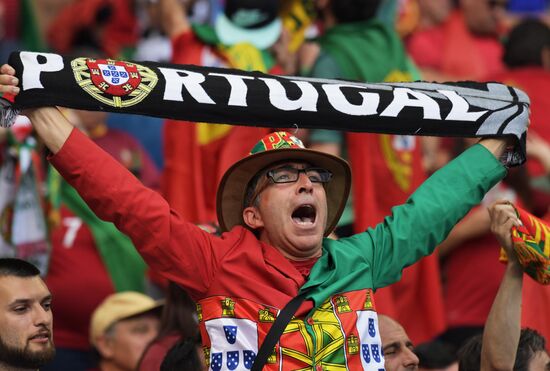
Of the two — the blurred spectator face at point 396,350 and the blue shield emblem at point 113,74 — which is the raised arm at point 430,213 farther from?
the blue shield emblem at point 113,74

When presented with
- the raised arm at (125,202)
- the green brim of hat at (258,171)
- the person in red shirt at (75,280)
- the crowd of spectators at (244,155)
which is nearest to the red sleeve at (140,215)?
the raised arm at (125,202)

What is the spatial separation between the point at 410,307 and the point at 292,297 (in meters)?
2.98

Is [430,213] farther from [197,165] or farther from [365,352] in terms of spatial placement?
[197,165]

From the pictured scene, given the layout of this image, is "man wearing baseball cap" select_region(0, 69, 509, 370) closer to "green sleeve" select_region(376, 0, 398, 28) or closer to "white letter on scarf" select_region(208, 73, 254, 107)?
"white letter on scarf" select_region(208, 73, 254, 107)

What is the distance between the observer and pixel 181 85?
5602 millimetres

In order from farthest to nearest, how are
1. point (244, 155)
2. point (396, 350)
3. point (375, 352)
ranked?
1. point (244, 155)
2. point (396, 350)
3. point (375, 352)

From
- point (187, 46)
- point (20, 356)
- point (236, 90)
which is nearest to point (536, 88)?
point (187, 46)

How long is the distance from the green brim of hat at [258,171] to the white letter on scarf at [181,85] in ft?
1.03

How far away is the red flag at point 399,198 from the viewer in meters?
8.08

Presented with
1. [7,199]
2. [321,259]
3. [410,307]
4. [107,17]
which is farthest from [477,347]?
[107,17]

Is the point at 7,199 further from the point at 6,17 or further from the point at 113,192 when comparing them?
the point at 6,17

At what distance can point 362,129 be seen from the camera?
19.5ft

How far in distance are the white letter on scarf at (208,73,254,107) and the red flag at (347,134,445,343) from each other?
94.6 inches

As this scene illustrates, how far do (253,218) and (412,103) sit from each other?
0.83 m
